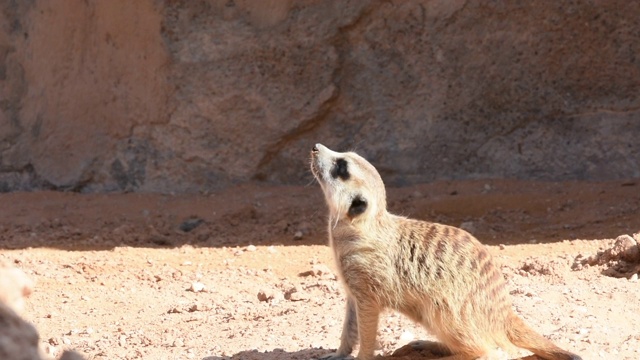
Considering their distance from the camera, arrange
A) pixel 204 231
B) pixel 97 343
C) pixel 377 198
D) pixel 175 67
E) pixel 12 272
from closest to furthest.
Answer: pixel 12 272 → pixel 377 198 → pixel 97 343 → pixel 204 231 → pixel 175 67

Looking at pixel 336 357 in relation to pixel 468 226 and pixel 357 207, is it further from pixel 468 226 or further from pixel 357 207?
pixel 468 226

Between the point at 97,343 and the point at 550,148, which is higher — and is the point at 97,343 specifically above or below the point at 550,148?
below

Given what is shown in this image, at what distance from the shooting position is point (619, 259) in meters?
4.67

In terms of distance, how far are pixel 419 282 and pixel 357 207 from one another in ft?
1.22

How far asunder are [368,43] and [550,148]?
1263 millimetres

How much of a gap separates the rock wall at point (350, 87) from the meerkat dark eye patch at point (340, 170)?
8.37ft

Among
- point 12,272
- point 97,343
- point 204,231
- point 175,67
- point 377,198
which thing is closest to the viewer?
point 12,272

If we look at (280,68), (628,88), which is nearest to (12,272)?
(280,68)

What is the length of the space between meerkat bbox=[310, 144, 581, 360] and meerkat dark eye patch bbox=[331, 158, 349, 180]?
0.08 feet

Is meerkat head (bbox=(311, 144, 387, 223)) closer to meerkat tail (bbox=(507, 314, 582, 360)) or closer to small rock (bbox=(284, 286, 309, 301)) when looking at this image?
meerkat tail (bbox=(507, 314, 582, 360))

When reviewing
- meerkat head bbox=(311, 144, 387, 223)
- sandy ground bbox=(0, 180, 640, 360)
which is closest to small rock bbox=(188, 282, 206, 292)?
sandy ground bbox=(0, 180, 640, 360)

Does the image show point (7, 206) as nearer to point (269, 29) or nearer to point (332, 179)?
point (269, 29)

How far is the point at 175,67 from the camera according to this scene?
6.48 meters

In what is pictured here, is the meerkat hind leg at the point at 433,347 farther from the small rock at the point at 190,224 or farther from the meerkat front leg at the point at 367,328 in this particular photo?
the small rock at the point at 190,224
